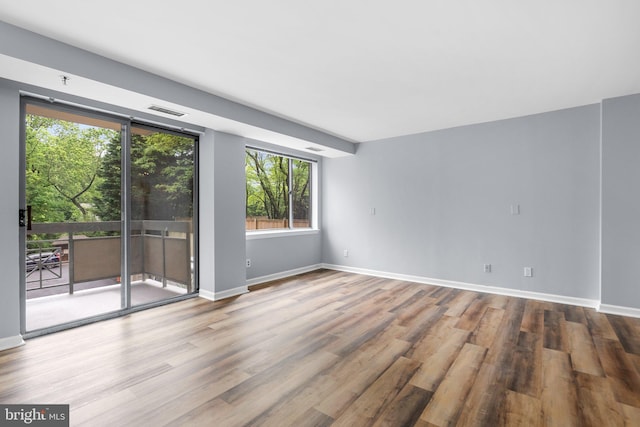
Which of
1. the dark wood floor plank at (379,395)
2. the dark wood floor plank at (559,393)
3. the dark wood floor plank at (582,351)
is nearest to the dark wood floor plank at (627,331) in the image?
the dark wood floor plank at (582,351)

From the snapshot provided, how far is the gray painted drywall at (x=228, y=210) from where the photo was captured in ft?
13.8

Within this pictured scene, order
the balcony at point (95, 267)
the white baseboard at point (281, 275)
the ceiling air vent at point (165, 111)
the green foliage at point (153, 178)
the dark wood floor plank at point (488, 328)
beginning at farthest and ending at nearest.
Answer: the white baseboard at point (281, 275)
the green foliage at point (153, 178)
the ceiling air vent at point (165, 111)
the balcony at point (95, 267)
the dark wood floor plank at point (488, 328)

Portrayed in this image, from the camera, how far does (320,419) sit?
179 cm

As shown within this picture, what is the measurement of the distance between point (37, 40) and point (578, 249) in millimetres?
6046

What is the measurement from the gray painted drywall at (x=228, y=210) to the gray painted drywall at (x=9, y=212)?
1.93m

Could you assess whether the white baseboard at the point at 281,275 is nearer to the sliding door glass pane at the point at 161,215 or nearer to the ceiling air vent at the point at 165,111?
the sliding door glass pane at the point at 161,215

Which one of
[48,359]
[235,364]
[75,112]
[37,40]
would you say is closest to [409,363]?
[235,364]

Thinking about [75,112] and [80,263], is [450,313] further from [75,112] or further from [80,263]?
[75,112]

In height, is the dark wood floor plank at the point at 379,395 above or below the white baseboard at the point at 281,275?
below

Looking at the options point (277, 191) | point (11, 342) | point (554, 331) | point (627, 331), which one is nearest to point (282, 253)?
point (277, 191)

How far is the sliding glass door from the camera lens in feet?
9.66

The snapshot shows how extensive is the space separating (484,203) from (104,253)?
16.9ft

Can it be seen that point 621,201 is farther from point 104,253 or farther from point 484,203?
point 104,253

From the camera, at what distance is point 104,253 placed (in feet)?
11.3
